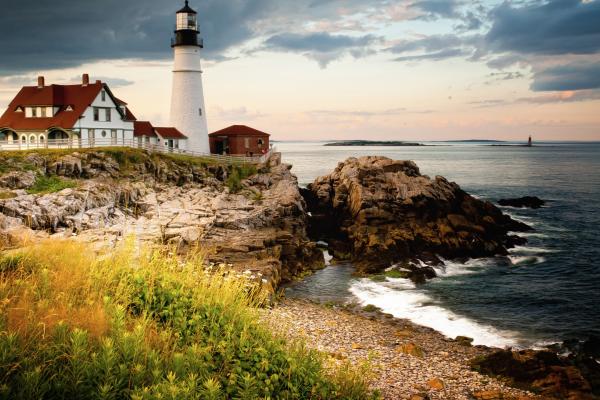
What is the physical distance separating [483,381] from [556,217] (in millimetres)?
40681

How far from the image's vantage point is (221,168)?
46156mm

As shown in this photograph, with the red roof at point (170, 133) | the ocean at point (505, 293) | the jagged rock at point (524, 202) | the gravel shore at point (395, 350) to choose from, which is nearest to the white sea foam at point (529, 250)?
the ocean at point (505, 293)

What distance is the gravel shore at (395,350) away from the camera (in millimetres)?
13727

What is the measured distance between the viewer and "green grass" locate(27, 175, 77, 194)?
32.4 m

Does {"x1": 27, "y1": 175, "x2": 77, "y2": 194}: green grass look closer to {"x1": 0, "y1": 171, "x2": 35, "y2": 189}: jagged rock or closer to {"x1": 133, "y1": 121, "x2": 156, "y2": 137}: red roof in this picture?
{"x1": 0, "y1": 171, "x2": 35, "y2": 189}: jagged rock

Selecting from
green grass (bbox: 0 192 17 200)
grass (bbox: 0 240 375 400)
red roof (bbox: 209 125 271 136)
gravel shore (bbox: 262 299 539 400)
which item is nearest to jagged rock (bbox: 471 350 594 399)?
gravel shore (bbox: 262 299 539 400)

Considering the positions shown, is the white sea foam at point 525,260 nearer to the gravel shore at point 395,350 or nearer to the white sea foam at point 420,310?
the white sea foam at point 420,310

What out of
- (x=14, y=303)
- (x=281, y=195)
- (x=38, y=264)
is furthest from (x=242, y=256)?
(x=14, y=303)

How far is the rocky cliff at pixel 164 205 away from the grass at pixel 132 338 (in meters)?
13.0

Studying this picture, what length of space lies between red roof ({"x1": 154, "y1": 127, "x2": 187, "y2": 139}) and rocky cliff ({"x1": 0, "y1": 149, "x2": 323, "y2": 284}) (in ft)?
19.7

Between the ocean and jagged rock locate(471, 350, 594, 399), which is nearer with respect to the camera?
jagged rock locate(471, 350, 594, 399)

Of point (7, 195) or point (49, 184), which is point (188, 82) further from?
point (7, 195)

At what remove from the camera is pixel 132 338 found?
22.3 ft

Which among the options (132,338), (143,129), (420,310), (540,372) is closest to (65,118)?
(143,129)
